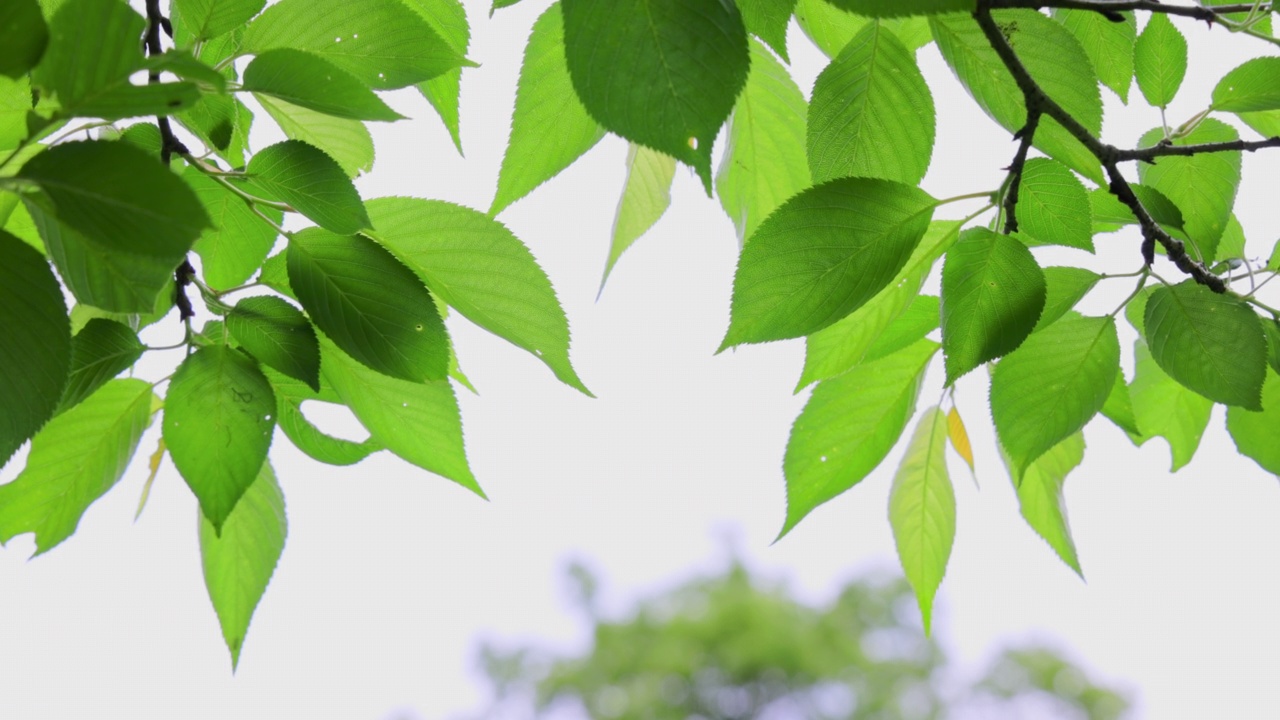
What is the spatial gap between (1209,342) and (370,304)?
331 mm

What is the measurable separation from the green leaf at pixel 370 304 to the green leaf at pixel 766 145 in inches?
8.1

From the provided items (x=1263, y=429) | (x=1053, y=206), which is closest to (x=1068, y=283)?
(x=1053, y=206)

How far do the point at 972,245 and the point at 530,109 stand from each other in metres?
0.21

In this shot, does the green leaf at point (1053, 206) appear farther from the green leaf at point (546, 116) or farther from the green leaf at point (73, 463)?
the green leaf at point (73, 463)

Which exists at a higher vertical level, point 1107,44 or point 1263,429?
point 1107,44

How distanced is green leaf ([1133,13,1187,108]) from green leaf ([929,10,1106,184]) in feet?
0.23

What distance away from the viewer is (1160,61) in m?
0.43

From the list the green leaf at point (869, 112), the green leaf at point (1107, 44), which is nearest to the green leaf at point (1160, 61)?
the green leaf at point (1107, 44)

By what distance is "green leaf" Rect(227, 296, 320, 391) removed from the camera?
1.25 feet

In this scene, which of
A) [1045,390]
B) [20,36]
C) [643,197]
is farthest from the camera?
[643,197]

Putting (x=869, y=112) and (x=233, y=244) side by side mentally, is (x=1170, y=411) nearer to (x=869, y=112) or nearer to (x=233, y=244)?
(x=869, y=112)

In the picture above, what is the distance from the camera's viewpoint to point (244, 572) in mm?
486

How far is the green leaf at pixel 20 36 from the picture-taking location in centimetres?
22

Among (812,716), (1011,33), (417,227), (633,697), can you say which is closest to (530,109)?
(417,227)
